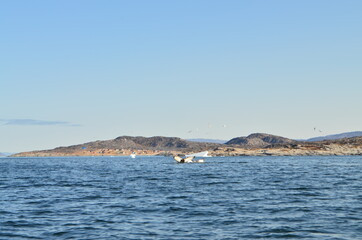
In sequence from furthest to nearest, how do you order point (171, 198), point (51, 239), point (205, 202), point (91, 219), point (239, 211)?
point (171, 198) < point (205, 202) < point (239, 211) < point (91, 219) < point (51, 239)

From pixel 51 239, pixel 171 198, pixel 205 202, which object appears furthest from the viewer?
pixel 171 198

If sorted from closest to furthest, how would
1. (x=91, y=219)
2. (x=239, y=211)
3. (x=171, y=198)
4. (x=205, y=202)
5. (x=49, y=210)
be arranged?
(x=91, y=219)
(x=239, y=211)
(x=49, y=210)
(x=205, y=202)
(x=171, y=198)

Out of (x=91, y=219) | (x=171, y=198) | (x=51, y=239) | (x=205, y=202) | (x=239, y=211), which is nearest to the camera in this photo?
(x=51, y=239)

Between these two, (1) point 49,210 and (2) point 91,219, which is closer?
(2) point 91,219

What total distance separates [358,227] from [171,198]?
17.5 meters

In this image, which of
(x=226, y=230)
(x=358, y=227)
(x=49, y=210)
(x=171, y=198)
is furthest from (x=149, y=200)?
(x=358, y=227)

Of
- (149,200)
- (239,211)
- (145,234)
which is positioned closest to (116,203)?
(149,200)

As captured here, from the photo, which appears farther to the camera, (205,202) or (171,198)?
(171,198)

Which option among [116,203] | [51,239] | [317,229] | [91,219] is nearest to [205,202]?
[116,203]

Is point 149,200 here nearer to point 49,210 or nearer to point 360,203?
point 49,210

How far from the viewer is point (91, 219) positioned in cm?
2795

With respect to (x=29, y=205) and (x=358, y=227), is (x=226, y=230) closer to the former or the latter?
(x=358, y=227)

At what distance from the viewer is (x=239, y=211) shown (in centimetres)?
3022

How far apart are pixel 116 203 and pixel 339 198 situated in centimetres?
1748
